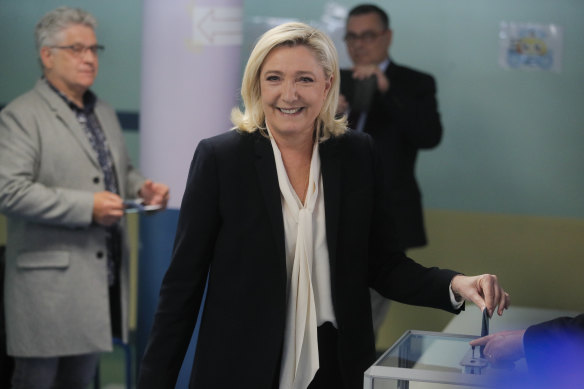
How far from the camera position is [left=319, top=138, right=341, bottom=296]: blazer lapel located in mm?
1909

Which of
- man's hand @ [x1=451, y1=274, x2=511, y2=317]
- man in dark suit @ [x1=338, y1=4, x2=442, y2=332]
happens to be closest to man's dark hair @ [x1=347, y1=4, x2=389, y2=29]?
man in dark suit @ [x1=338, y1=4, x2=442, y2=332]

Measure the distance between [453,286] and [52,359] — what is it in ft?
6.36

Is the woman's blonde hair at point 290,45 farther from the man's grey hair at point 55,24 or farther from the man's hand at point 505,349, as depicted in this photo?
the man's grey hair at point 55,24

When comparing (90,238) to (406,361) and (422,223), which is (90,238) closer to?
(422,223)

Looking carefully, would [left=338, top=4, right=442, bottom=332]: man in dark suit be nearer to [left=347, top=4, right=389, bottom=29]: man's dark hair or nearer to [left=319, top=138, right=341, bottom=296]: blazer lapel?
[left=347, top=4, right=389, bottom=29]: man's dark hair

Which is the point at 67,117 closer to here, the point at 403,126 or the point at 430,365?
the point at 403,126

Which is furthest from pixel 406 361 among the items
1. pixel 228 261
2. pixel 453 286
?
pixel 228 261

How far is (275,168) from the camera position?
192cm

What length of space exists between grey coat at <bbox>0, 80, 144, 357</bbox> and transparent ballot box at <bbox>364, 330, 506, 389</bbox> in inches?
67.8

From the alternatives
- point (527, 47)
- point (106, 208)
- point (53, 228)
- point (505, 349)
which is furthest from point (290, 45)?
point (527, 47)

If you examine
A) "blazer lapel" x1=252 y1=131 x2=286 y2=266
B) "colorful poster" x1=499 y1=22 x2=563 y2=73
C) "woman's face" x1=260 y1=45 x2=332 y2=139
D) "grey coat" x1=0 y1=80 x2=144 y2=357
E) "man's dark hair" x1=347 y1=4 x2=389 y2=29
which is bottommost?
"grey coat" x1=0 y1=80 x2=144 y2=357

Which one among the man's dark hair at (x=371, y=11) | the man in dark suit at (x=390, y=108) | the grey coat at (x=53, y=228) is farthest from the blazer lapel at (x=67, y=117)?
the man's dark hair at (x=371, y=11)

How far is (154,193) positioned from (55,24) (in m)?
0.75

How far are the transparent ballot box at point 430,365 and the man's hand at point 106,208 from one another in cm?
164
